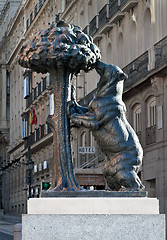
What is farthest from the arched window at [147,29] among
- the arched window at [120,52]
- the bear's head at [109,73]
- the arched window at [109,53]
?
the bear's head at [109,73]

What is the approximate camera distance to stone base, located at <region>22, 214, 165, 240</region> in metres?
7.02

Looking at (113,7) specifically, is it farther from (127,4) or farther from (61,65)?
(61,65)

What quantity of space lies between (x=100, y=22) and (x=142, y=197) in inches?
1223

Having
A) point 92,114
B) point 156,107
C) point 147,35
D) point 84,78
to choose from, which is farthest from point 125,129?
point 84,78

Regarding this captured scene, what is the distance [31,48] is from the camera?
26.6ft

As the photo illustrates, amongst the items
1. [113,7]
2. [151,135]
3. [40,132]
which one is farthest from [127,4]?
[40,132]

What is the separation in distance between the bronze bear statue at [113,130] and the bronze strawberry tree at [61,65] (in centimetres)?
17

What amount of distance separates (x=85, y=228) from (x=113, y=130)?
142 cm

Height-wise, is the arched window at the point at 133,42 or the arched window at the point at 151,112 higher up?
the arched window at the point at 133,42

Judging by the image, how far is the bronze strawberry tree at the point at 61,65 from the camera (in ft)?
25.8

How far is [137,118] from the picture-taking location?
1284 inches

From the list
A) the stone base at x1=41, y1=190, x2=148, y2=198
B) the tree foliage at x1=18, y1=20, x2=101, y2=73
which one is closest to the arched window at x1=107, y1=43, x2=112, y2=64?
the tree foliage at x1=18, y1=20, x2=101, y2=73

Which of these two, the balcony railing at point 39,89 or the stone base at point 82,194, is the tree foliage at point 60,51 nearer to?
the stone base at point 82,194

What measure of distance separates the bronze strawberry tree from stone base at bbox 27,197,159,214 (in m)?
0.54
